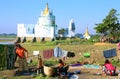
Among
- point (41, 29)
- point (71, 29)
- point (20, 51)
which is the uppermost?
point (71, 29)

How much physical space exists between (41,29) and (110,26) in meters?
18.2

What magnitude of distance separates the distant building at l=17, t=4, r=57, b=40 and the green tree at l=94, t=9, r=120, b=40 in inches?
574

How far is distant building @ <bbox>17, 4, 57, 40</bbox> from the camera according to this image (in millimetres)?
68812

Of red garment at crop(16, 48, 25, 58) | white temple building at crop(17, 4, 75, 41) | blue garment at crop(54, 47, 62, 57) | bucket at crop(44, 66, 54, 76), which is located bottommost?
bucket at crop(44, 66, 54, 76)

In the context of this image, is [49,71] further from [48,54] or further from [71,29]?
[71,29]

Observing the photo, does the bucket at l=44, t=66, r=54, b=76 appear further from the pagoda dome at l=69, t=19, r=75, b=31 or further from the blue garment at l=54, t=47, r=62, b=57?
the pagoda dome at l=69, t=19, r=75, b=31

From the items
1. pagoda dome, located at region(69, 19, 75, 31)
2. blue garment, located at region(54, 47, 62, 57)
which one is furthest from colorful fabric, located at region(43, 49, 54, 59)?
pagoda dome, located at region(69, 19, 75, 31)

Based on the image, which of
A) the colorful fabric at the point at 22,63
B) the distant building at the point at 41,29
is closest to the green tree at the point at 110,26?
the distant building at the point at 41,29

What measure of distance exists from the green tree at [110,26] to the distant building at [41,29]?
14.6m

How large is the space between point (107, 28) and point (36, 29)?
1887 cm

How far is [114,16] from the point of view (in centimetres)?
5447

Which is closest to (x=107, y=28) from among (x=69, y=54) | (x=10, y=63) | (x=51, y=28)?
(x=51, y=28)

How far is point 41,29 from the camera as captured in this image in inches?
2726

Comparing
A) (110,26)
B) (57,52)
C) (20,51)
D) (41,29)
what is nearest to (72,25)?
(41,29)
